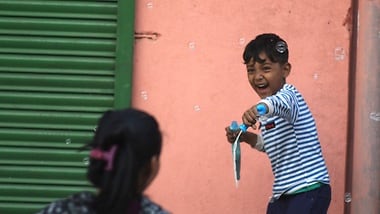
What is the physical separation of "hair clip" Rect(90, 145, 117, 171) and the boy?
1.61m

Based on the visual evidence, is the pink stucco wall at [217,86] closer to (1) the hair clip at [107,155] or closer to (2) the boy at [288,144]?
(2) the boy at [288,144]

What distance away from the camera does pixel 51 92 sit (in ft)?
17.9

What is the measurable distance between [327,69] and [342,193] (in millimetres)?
679

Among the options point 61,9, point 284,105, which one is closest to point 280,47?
point 284,105

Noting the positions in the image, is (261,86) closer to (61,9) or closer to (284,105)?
(284,105)

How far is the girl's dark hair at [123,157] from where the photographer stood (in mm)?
3000

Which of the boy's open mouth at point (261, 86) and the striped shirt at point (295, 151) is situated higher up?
the boy's open mouth at point (261, 86)

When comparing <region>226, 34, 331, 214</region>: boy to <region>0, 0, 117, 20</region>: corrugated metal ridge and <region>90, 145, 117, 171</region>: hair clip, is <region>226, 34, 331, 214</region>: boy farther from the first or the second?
<region>90, 145, 117, 171</region>: hair clip

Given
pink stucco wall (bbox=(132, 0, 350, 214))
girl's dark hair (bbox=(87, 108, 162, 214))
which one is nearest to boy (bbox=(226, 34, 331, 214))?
pink stucco wall (bbox=(132, 0, 350, 214))

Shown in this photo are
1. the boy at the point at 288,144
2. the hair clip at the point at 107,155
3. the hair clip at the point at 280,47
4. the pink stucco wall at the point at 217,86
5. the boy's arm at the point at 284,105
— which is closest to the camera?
the hair clip at the point at 107,155

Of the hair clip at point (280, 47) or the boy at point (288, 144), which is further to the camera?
the hair clip at point (280, 47)

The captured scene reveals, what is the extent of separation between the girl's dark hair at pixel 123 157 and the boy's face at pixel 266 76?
164 cm

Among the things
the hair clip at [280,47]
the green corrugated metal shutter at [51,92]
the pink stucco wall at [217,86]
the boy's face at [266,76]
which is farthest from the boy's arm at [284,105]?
the green corrugated metal shutter at [51,92]

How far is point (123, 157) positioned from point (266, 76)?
1.76 meters
